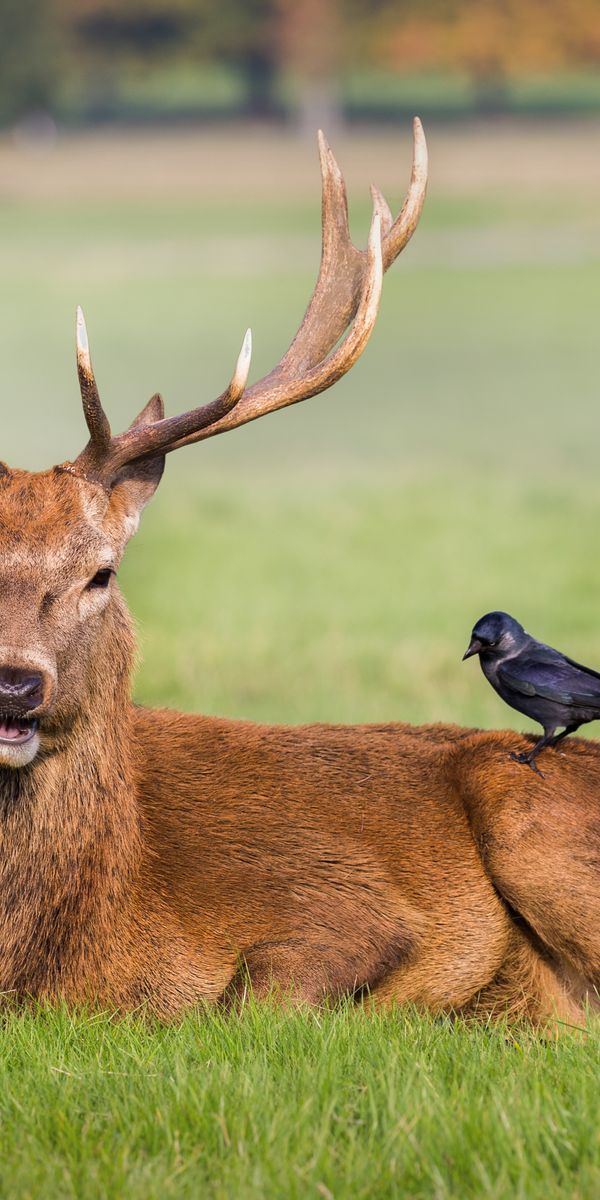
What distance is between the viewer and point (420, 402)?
36.8 m

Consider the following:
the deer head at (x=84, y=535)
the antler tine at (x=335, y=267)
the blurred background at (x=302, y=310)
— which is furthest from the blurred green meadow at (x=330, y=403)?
the antler tine at (x=335, y=267)

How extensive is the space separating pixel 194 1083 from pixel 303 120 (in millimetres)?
67190

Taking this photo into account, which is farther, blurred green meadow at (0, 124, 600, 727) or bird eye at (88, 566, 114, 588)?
blurred green meadow at (0, 124, 600, 727)

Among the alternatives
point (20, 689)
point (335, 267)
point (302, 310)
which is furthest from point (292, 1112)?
point (302, 310)

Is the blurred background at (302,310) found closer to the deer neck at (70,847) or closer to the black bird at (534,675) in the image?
the black bird at (534,675)

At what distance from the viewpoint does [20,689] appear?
169 inches

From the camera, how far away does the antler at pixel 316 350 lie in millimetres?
5023

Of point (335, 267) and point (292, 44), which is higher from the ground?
point (292, 44)

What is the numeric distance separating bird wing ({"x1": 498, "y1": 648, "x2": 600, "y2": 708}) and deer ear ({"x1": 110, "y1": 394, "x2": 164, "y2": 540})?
45.4 inches

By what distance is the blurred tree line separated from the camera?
68.8 m

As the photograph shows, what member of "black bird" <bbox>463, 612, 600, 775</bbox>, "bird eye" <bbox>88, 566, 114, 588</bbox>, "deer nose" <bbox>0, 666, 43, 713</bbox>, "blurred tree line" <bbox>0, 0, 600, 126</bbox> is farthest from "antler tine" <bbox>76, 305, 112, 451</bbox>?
"blurred tree line" <bbox>0, 0, 600, 126</bbox>

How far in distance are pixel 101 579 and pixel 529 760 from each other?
1491 mm

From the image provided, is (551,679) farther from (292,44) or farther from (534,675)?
(292,44)

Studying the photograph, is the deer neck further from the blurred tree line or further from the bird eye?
the blurred tree line
